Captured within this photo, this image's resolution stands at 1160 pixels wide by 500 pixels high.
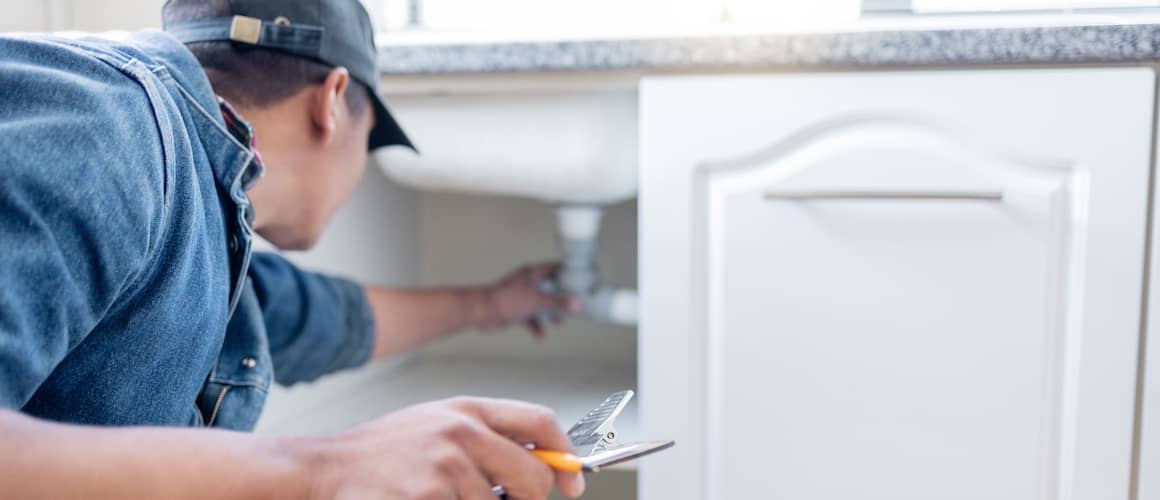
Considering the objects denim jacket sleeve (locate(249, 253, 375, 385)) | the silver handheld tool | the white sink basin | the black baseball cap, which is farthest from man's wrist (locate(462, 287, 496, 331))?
the silver handheld tool

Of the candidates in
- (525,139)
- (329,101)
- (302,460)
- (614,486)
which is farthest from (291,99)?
(614,486)

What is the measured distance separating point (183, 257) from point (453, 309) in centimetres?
71

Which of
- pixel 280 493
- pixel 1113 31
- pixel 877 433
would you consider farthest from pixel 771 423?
pixel 280 493

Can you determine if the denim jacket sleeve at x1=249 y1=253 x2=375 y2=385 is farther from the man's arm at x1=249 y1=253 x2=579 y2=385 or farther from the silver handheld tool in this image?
the silver handheld tool

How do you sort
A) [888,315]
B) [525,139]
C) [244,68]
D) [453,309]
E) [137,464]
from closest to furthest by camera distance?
1. [137,464]
2. [244,68]
3. [888,315]
4. [525,139]
5. [453,309]

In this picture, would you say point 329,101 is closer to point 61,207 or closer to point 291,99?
point 291,99

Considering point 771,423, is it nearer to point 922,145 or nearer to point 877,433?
point 877,433

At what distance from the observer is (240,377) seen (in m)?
0.77

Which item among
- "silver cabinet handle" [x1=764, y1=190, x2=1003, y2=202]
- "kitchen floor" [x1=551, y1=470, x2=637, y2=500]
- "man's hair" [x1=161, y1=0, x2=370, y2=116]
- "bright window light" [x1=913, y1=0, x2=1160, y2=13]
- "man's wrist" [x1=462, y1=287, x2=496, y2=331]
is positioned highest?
"bright window light" [x1=913, y1=0, x2=1160, y2=13]

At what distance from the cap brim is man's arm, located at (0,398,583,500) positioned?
0.41 meters

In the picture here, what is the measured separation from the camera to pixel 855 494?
83cm

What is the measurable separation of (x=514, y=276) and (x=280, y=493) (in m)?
0.87

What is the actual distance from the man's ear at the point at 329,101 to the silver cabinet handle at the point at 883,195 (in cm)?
35

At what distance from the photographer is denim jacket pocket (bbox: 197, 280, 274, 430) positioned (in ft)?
2.47
